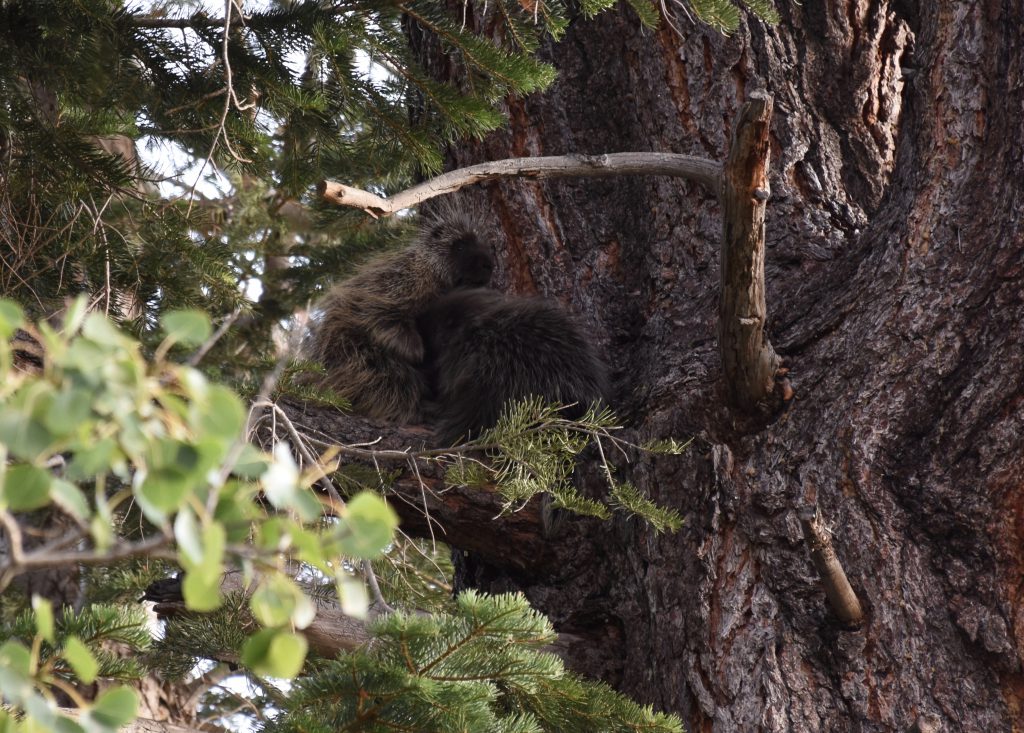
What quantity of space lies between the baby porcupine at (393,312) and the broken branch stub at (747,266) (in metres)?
1.49

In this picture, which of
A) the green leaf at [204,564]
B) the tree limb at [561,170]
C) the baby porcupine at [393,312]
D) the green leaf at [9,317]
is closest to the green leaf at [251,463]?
the green leaf at [204,564]

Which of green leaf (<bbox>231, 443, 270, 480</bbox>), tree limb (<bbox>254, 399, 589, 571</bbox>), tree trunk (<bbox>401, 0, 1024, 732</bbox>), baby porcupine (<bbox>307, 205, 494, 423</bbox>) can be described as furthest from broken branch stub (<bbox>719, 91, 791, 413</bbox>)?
baby porcupine (<bbox>307, 205, 494, 423</bbox>)

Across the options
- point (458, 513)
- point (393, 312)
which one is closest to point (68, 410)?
point (458, 513)

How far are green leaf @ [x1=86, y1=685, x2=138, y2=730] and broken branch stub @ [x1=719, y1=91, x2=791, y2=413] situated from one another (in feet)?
4.25

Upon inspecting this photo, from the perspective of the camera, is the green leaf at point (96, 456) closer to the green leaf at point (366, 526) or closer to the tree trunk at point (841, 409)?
the green leaf at point (366, 526)

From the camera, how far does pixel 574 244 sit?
3.12m

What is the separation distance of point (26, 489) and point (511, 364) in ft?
7.68

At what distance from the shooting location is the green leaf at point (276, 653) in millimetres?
738

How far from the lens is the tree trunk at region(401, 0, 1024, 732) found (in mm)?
1913

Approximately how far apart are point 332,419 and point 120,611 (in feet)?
4.00

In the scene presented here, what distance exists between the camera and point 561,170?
204 cm

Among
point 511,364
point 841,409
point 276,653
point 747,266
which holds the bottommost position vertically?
point 276,653

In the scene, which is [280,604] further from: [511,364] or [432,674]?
[511,364]

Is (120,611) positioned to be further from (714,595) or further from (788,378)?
(788,378)
